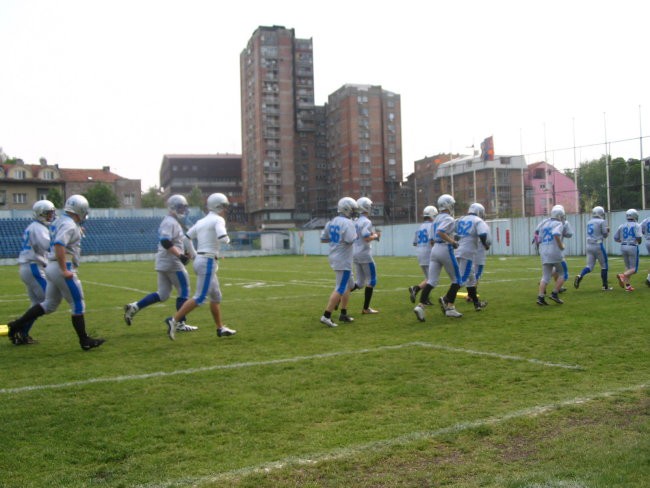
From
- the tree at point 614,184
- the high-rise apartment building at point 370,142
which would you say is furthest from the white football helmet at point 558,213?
the high-rise apartment building at point 370,142

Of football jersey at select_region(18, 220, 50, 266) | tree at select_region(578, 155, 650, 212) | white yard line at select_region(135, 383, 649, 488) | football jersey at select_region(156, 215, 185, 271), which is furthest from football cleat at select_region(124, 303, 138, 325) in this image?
tree at select_region(578, 155, 650, 212)

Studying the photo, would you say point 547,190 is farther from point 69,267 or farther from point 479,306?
point 69,267

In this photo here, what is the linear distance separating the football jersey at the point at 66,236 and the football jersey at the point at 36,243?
1488 millimetres

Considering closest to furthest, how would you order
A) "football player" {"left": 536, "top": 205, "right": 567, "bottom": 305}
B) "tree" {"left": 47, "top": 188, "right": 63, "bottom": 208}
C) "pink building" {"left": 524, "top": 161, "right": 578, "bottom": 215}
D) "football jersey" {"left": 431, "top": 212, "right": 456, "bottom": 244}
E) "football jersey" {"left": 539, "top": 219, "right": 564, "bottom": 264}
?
"football jersey" {"left": 431, "top": 212, "right": 456, "bottom": 244}
"football player" {"left": 536, "top": 205, "right": 567, "bottom": 305}
"football jersey" {"left": 539, "top": 219, "right": 564, "bottom": 264}
"pink building" {"left": 524, "top": 161, "right": 578, "bottom": 215}
"tree" {"left": 47, "top": 188, "right": 63, "bottom": 208}

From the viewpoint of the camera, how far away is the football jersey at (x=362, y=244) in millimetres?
12914

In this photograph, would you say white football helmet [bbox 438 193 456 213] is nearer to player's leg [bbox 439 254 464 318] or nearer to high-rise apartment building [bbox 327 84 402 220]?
player's leg [bbox 439 254 464 318]

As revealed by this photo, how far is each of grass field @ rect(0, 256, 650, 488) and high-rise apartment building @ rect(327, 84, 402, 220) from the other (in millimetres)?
85628

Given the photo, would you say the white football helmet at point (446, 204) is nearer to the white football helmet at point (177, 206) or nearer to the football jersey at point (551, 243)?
the football jersey at point (551, 243)

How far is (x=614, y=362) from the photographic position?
7.41 meters

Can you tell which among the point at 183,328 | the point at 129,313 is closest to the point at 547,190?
the point at 183,328

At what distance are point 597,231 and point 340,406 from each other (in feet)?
40.4

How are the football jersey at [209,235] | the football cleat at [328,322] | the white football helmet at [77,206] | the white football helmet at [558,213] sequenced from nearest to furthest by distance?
the white football helmet at [77,206] < the football jersey at [209,235] < the football cleat at [328,322] < the white football helmet at [558,213]

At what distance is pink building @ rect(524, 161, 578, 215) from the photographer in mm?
38125

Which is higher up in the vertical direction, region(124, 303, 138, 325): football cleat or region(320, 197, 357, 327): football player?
region(320, 197, 357, 327): football player
